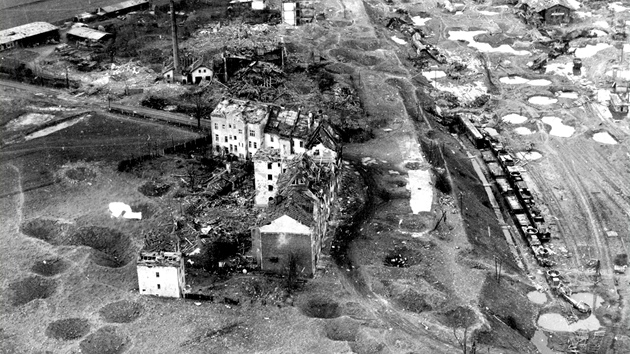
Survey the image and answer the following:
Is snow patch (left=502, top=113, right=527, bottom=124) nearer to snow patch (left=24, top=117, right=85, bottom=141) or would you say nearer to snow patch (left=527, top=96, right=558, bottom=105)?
snow patch (left=527, top=96, right=558, bottom=105)

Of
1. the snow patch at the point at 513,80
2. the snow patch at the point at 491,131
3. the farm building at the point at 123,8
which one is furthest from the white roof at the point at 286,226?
the farm building at the point at 123,8

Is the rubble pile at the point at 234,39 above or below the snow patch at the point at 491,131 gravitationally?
above

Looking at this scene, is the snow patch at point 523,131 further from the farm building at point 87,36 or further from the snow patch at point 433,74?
the farm building at point 87,36

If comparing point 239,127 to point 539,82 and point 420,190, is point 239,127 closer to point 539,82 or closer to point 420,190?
point 420,190

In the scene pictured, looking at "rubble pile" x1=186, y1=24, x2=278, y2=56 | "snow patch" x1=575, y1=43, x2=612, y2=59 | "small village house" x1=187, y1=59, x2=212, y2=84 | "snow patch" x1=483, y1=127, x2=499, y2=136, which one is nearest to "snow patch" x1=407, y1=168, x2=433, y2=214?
"snow patch" x1=483, y1=127, x2=499, y2=136

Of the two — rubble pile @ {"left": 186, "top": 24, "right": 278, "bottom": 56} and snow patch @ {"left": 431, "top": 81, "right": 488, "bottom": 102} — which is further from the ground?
rubble pile @ {"left": 186, "top": 24, "right": 278, "bottom": 56}

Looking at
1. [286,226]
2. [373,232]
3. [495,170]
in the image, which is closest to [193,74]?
[495,170]
